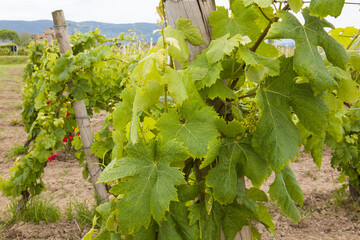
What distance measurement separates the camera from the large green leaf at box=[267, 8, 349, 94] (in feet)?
2.96

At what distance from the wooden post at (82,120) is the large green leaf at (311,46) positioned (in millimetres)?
2600

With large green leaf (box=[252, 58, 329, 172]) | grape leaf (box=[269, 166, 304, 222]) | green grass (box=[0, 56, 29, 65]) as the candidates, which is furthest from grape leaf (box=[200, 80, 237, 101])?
green grass (box=[0, 56, 29, 65])

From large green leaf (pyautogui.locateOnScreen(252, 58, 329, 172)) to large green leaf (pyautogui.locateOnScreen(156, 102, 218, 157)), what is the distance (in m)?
0.16

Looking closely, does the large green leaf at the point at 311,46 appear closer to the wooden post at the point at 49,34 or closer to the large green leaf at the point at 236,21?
the large green leaf at the point at 236,21

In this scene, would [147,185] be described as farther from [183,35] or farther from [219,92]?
[183,35]

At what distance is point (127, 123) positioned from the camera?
119 cm

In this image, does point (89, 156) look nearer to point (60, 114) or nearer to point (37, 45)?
point (60, 114)

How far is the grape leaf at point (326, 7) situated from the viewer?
0.88m

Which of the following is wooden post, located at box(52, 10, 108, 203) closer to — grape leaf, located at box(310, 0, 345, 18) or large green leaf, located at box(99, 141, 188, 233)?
large green leaf, located at box(99, 141, 188, 233)

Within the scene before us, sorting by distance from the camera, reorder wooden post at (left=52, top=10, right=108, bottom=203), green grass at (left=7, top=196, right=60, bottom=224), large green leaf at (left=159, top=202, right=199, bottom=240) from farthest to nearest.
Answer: green grass at (left=7, top=196, right=60, bottom=224) → wooden post at (left=52, top=10, right=108, bottom=203) → large green leaf at (left=159, top=202, right=199, bottom=240)

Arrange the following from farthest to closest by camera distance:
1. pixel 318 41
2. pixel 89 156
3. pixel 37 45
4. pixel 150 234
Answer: pixel 37 45 → pixel 89 156 → pixel 150 234 → pixel 318 41

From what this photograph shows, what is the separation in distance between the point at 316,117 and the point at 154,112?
567mm

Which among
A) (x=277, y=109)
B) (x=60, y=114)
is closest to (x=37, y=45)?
(x=60, y=114)

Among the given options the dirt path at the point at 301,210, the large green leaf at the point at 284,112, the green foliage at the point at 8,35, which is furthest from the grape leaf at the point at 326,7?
the green foliage at the point at 8,35
